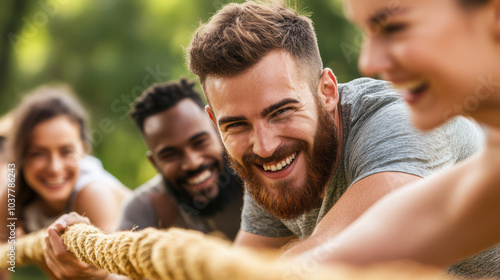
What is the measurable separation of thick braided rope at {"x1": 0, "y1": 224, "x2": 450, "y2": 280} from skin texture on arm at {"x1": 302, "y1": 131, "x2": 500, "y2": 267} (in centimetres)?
3

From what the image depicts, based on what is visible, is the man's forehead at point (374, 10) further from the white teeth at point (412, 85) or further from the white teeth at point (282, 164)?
the white teeth at point (282, 164)

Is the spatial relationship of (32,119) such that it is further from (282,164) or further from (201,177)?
(282,164)

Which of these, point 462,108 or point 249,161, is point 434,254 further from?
point 249,161

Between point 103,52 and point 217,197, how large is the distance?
11.6 ft

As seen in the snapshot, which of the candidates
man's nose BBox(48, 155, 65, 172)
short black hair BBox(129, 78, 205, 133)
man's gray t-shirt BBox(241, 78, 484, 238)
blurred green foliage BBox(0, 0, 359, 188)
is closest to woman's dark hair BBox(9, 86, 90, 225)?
man's nose BBox(48, 155, 65, 172)

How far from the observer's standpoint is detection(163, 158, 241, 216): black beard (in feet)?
5.01

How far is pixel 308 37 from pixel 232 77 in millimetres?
189

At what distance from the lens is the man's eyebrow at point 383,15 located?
44 cm

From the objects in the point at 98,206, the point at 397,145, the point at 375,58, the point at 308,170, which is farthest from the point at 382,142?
the point at 98,206

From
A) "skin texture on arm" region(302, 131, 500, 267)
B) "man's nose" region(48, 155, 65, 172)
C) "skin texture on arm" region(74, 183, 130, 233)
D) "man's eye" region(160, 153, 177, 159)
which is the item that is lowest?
"skin texture on arm" region(302, 131, 500, 267)

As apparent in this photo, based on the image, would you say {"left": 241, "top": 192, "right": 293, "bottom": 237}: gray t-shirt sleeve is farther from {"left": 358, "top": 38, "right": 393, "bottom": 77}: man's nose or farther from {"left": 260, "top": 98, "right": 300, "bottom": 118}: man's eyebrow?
{"left": 358, "top": 38, "right": 393, "bottom": 77}: man's nose

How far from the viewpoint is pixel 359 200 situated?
74 cm

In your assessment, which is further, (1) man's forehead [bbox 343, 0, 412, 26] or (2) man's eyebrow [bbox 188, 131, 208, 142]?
(2) man's eyebrow [bbox 188, 131, 208, 142]

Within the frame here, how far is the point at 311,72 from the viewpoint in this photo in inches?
37.8
